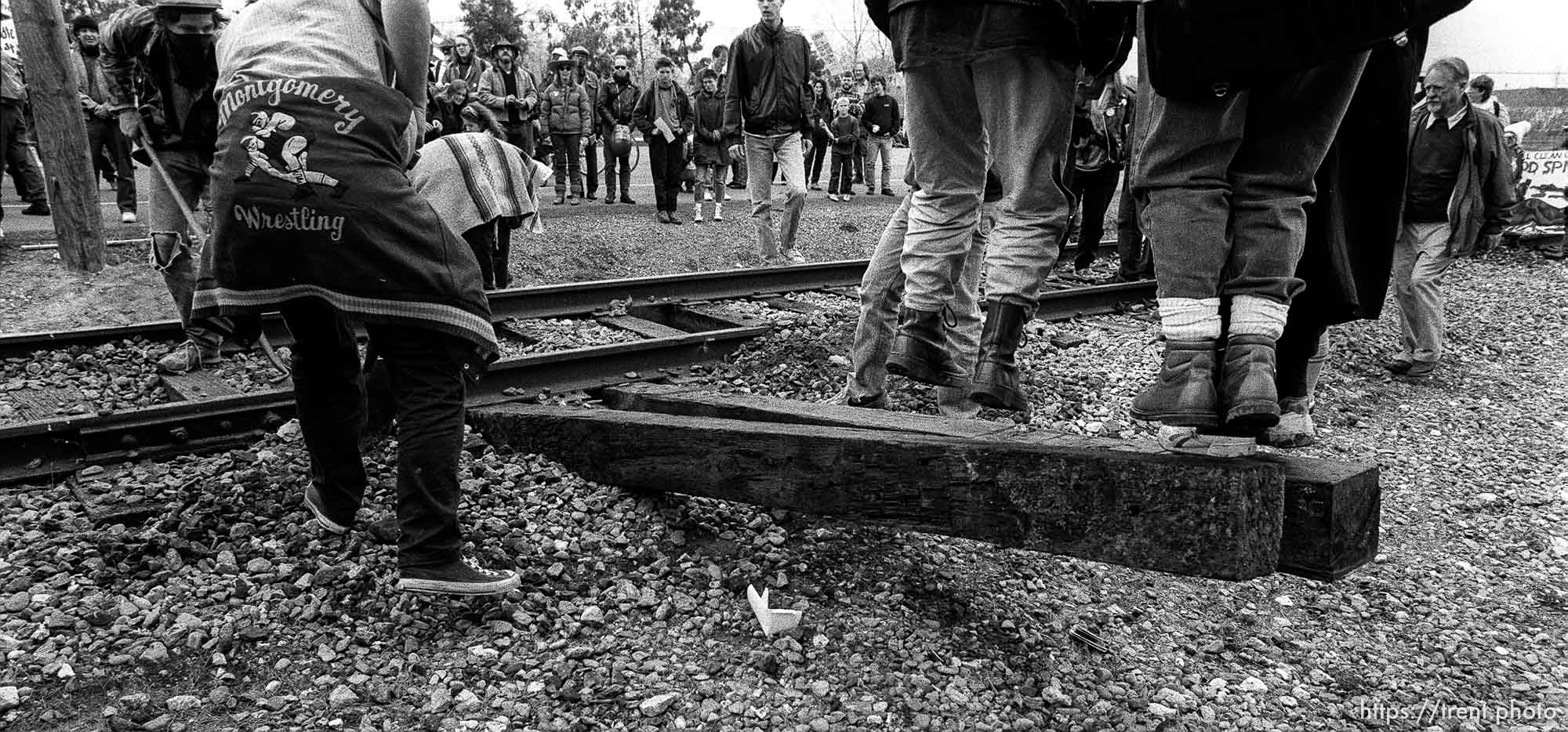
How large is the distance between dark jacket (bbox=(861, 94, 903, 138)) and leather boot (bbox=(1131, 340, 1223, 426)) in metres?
16.3

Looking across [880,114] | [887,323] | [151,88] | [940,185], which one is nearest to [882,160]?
[880,114]

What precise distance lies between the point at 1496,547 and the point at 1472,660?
121cm

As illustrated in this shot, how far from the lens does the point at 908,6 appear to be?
3477mm

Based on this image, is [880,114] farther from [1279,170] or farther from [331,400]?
[1279,170]

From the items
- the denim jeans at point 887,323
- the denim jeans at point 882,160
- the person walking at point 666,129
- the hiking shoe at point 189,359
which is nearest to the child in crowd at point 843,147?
the denim jeans at point 882,160

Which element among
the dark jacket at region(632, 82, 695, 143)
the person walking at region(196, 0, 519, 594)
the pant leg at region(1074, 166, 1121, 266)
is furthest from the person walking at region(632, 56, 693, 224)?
the person walking at region(196, 0, 519, 594)

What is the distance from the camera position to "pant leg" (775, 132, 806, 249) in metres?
9.84

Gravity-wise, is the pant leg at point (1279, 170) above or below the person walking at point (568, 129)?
below

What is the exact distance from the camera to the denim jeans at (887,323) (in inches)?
173

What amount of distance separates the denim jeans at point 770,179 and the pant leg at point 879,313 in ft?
18.1

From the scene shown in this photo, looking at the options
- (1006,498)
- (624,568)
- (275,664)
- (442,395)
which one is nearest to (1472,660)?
(1006,498)

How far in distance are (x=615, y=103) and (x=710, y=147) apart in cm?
222

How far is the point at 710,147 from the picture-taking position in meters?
14.2

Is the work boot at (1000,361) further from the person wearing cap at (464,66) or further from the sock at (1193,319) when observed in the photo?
the person wearing cap at (464,66)
